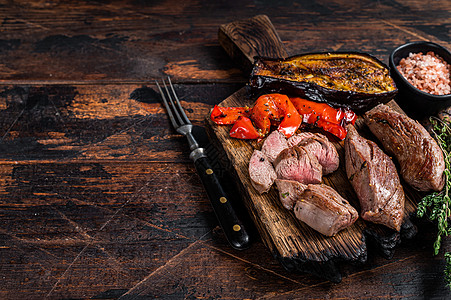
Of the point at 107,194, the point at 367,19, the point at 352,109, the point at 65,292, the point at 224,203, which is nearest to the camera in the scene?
the point at 65,292

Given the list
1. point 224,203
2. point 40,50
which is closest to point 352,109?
point 224,203

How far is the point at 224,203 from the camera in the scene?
243 cm

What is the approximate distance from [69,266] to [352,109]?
2.27 metres

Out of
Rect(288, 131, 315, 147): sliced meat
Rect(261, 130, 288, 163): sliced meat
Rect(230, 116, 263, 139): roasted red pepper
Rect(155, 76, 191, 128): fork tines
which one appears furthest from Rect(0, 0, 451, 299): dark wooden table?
Rect(288, 131, 315, 147): sliced meat

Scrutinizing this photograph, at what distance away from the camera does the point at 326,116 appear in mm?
2742

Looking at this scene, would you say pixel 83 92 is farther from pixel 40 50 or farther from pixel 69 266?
pixel 69 266

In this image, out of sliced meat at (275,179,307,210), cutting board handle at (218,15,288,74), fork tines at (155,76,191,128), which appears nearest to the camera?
sliced meat at (275,179,307,210)

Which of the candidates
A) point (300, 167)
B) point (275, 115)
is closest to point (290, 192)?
point (300, 167)

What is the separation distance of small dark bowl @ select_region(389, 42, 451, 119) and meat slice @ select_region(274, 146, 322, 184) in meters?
1.11

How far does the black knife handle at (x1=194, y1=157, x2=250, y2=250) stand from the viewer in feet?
7.57

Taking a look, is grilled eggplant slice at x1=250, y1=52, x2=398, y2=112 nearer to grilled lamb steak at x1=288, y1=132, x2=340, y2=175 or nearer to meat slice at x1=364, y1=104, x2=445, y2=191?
meat slice at x1=364, y1=104, x2=445, y2=191

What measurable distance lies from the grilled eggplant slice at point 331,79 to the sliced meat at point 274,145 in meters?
0.45

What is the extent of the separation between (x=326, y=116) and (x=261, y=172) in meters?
0.75

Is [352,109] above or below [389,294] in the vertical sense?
above
